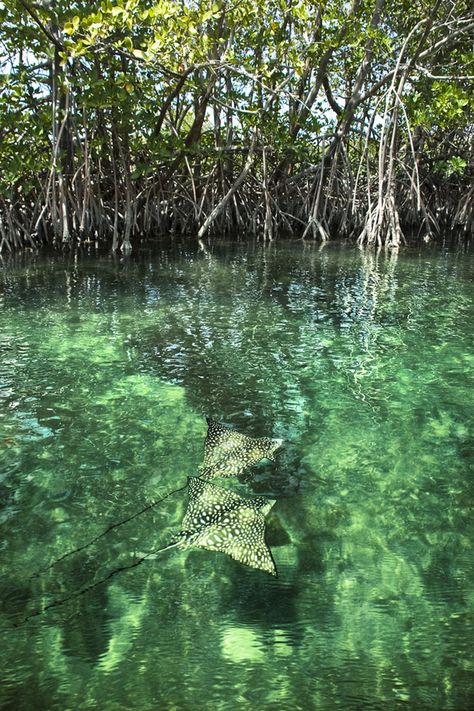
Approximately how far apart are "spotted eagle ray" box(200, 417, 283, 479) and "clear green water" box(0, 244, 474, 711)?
0.06 meters

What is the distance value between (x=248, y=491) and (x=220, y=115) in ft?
32.0

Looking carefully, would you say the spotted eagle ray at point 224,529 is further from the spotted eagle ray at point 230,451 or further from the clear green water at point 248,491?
the spotted eagle ray at point 230,451

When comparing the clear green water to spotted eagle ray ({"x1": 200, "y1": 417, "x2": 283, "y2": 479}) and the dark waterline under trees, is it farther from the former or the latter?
the dark waterline under trees

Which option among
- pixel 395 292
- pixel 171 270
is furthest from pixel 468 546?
pixel 171 270

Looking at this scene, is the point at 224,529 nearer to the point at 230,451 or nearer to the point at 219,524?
the point at 219,524

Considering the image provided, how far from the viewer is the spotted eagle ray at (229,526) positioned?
166cm

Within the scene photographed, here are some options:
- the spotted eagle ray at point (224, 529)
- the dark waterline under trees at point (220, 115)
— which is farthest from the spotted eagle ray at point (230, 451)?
the dark waterline under trees at point (220, 115)

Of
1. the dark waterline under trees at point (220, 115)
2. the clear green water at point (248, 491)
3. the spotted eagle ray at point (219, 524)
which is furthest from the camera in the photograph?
the dark waterline under trees at point (220, 115)

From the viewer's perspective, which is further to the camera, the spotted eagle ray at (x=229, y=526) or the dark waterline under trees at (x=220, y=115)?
the dark waterline under trees at (x=220, y=115)

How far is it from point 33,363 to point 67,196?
5695mm

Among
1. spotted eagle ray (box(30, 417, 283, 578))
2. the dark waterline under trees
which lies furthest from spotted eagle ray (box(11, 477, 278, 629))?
the dark waterline under trees

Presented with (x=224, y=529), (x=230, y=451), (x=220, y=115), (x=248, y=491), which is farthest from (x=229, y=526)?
(x=220, y=115)

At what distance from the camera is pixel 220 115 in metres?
10.3

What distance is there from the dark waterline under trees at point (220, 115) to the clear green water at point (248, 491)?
326 cm
